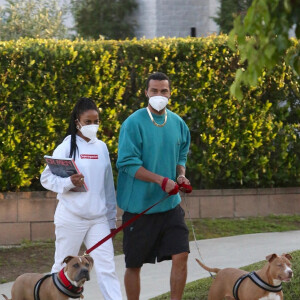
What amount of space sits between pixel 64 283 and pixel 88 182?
34.3 inches

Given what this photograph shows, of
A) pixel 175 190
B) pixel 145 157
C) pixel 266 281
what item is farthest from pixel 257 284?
pixel 145 157

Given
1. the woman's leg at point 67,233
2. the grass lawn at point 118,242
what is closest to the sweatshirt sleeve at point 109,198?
the woman's leg at point 67,233

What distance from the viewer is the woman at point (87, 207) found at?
6742 millimetres

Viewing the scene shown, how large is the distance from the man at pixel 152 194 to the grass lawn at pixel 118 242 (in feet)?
8.62

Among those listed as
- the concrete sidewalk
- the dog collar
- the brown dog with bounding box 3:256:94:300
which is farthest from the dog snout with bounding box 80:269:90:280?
the concrete sidewalk

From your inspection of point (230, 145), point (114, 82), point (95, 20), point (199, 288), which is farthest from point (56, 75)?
point (95, 20)

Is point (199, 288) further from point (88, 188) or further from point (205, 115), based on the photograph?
point (205, 115)

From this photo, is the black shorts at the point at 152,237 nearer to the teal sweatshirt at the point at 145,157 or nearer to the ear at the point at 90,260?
the teal sweatshirt at the point at 145,157

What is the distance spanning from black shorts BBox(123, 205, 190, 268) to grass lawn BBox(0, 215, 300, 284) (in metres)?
2.60

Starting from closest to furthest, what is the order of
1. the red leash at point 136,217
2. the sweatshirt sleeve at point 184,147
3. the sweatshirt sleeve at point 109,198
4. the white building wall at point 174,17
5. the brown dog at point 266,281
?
the brown dog at point 266,281 < the red leash at point 136,217 < the sweatshirt sleeve at point 109,198 < the sweatshirt sleeve at point 184,147 < the white building wall at point 174,17

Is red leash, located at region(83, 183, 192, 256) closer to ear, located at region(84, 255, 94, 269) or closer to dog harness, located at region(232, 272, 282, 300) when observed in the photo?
ear, located at region(84, 255, 94, 269)

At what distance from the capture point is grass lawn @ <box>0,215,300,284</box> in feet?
31.9

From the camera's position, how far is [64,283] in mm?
6277

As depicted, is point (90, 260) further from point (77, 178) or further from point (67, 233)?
point (77, 178)
